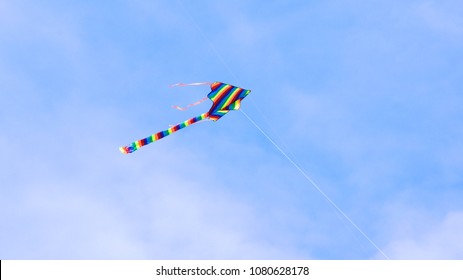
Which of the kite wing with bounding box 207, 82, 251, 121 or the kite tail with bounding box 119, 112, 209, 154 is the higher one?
the kite wing with bounding box 207, 82, 251, 121

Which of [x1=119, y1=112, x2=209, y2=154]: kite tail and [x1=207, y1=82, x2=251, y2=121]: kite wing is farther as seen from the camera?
[x1=207, y1=82, x2=251, y2=121]: kite wing

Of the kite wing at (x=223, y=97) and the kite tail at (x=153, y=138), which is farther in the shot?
the kite wing at (x=223, y=97)

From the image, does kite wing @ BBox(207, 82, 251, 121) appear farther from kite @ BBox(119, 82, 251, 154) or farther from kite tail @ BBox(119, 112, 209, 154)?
kite tail @ BBox(119, 112, 209, 154)

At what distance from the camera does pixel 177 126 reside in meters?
27.2

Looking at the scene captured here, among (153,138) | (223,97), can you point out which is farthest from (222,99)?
(153,138)

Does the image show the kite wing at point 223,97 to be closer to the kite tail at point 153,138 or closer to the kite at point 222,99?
the kite at point 222,99

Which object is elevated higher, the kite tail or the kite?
the kite

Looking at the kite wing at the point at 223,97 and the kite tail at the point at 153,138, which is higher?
the kite wing at the point at 223,97

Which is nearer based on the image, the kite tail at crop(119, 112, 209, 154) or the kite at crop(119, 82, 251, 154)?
the kite tail at crop(119, 112, 209, 154)

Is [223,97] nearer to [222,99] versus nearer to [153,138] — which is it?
[222,99]

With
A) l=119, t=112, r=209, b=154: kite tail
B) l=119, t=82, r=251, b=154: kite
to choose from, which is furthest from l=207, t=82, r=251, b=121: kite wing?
l=119, t=112, r=209, b=154: kite tail

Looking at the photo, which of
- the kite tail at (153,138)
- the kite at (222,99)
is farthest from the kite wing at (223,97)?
the kite tail at (153,138)
